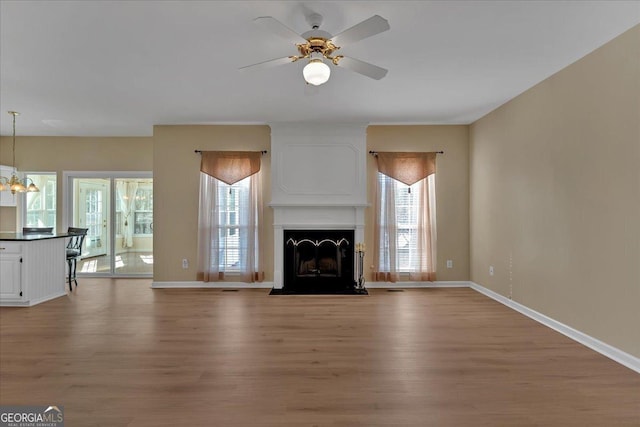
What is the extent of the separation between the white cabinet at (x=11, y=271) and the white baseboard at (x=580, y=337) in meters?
6.28

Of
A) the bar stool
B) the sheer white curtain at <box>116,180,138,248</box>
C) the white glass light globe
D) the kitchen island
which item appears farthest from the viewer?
the sheer white curtain at <box>116,180,138,248</box>

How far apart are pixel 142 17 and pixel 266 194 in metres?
3.57

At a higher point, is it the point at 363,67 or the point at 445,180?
the point at 363,67

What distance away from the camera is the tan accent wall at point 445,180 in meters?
6.12

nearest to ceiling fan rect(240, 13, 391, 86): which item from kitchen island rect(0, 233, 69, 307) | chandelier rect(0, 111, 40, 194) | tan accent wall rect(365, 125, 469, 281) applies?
tan accent wall rect(365, 125, 469, 281)

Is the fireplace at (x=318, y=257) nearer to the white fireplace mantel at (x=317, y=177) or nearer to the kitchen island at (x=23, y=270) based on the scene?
the white fireplace mantel at (x=317, y=177)

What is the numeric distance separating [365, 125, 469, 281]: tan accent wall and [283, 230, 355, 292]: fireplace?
39 centimetres

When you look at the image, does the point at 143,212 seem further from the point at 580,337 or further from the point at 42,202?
the point at 580,337

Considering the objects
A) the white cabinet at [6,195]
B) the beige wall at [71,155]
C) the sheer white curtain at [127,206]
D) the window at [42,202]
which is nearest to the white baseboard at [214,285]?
the sheer white curtain at [127,206]

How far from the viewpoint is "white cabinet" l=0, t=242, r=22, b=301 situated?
4.76 metres

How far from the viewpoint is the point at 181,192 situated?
607 cm

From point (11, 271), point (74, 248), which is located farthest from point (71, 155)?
point (11, 271)

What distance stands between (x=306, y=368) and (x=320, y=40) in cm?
250

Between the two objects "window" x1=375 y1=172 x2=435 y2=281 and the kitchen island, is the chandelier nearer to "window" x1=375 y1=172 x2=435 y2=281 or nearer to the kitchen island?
the kitchen island
